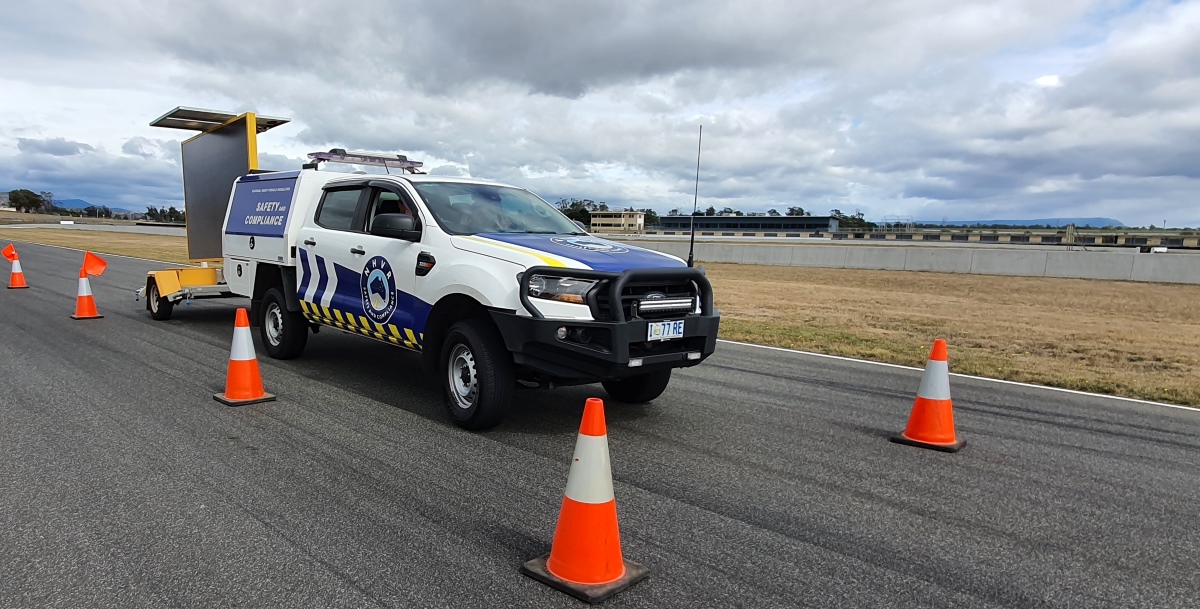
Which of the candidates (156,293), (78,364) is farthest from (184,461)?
(156,293)

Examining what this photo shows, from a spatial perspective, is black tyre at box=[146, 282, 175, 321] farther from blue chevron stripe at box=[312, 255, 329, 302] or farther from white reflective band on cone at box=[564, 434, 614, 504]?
white reflective band on cone at box=[564, 434, 614, 504]

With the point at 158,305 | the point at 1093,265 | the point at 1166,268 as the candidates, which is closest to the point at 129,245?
the point at 158,305

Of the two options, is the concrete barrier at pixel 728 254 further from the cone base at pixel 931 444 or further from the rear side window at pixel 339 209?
the cone base at pixel 931 444

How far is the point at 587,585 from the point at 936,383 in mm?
3796

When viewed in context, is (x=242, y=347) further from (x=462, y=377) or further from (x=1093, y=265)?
(x=1093, y=265)

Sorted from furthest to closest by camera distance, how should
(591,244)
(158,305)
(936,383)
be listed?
(158,305), (591,244), (936,383)

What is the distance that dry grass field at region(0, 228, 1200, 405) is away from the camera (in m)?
9.39

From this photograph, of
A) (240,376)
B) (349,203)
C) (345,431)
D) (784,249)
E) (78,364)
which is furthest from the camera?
(784,249)

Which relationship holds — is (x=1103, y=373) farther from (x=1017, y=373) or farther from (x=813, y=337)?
(x=813, y=337)

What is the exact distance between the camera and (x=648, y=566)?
3521mm

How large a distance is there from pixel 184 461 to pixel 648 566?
3.24 meters

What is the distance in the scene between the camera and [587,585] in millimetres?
3279

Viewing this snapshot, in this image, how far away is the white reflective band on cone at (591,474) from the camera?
3328 millimetres

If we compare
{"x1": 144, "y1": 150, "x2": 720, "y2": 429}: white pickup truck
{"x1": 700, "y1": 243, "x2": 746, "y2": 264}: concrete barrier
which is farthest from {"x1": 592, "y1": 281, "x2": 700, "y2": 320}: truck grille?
{"x1": 700, "y1": 243, "x2": 746, "y2": 264}: concrete barrier
